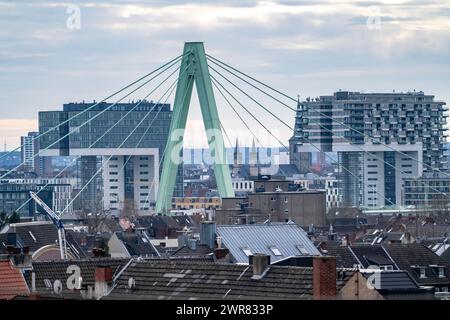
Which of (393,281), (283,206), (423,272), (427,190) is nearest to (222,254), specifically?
(423,272)

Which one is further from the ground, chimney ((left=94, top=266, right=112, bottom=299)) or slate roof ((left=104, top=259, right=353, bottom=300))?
slate roof ((left=104, top=259, right=353, bottom=300))

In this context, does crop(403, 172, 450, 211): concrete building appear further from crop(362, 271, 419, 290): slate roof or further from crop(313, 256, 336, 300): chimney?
crop(313, 256, 336, 300): chimney

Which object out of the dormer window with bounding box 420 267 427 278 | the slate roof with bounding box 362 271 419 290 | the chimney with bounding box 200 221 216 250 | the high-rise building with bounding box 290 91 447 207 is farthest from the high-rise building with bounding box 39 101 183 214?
the slate roof with bounding box 362 271 419 290

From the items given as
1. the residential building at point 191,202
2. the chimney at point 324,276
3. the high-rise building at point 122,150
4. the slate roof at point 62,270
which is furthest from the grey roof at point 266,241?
the residential building at point 191,202

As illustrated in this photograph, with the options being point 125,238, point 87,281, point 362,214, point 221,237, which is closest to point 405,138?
point 362,214

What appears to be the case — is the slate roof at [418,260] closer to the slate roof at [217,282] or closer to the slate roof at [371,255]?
the slate roof at [371,255]

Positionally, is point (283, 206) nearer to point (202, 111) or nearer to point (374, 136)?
point (202, 111)

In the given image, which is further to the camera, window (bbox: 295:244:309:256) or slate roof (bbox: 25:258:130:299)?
window (bbox: 295:244:309:256)
